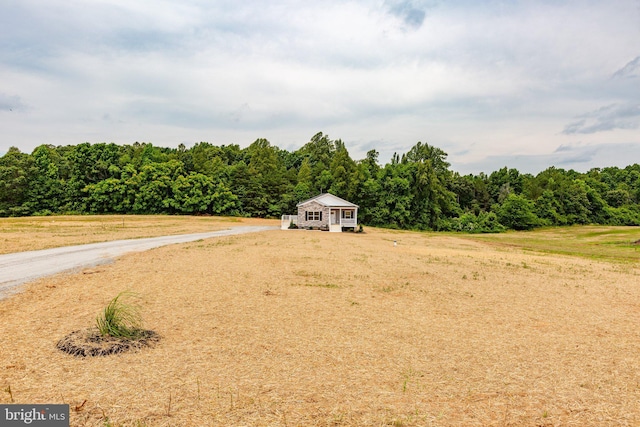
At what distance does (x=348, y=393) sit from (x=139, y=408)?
2.63 m

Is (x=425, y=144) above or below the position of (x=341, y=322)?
above

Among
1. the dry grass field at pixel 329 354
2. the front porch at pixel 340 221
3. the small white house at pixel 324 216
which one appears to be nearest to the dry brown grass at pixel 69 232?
the small white house at pixel 324 216

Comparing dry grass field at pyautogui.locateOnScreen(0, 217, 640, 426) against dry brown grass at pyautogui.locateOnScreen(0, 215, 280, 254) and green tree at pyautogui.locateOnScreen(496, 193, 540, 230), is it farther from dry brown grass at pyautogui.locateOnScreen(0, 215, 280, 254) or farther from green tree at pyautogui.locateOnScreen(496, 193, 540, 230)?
green tree at pyautogui.locateOnScreen(496, 193, 540, 230)

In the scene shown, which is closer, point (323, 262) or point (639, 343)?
point (639, 343)

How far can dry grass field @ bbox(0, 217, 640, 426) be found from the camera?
15.3ft

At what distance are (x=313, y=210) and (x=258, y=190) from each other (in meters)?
23.8

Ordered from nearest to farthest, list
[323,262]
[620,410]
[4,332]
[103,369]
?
[620,410]
[103,369]
[4,332]
[323,262]

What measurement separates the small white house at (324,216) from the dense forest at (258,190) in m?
14.3

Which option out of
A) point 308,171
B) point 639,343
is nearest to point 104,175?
point 308,171

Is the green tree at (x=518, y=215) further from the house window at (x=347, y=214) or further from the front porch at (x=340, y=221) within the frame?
the front porch at (x=340, y=221)

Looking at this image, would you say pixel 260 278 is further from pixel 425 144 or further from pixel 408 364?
pixel 425 144

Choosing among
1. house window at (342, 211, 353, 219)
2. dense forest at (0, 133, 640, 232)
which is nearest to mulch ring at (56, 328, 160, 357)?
house window at (342, 211, 353, 219)

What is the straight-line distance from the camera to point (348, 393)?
5.09 metres

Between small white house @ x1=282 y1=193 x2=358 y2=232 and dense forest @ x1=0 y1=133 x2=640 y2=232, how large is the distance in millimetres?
14259
